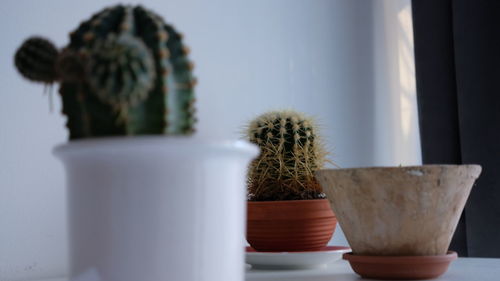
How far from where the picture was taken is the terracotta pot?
0.77 metres

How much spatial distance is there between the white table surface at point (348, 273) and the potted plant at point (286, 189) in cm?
5

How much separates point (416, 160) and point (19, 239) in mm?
1175

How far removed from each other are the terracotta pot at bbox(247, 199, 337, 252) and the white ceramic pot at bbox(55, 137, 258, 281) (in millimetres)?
426

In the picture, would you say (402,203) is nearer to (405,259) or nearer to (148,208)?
(405,259)

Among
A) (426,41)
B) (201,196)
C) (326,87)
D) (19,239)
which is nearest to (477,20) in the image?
(426,41)

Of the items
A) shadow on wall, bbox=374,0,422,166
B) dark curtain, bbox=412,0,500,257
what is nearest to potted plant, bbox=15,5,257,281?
dark curtain, bbox=412,0,500,257

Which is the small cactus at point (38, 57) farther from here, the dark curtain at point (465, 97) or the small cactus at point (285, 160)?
the dark curtain at point (465, 97)

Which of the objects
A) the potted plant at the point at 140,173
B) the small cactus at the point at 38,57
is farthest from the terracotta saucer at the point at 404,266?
the small cactus at the point at 38,57

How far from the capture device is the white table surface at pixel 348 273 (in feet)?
2.07

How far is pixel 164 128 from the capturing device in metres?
0.35

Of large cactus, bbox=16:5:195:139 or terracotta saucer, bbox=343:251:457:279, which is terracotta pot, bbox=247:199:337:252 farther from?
large cactus, bbox=16:5:195:139

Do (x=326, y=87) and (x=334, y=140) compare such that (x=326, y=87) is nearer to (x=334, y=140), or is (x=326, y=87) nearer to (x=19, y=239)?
(x=334, y=140)

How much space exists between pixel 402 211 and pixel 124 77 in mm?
375

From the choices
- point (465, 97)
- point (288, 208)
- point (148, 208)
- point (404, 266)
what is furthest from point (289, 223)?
point (465, 97)
